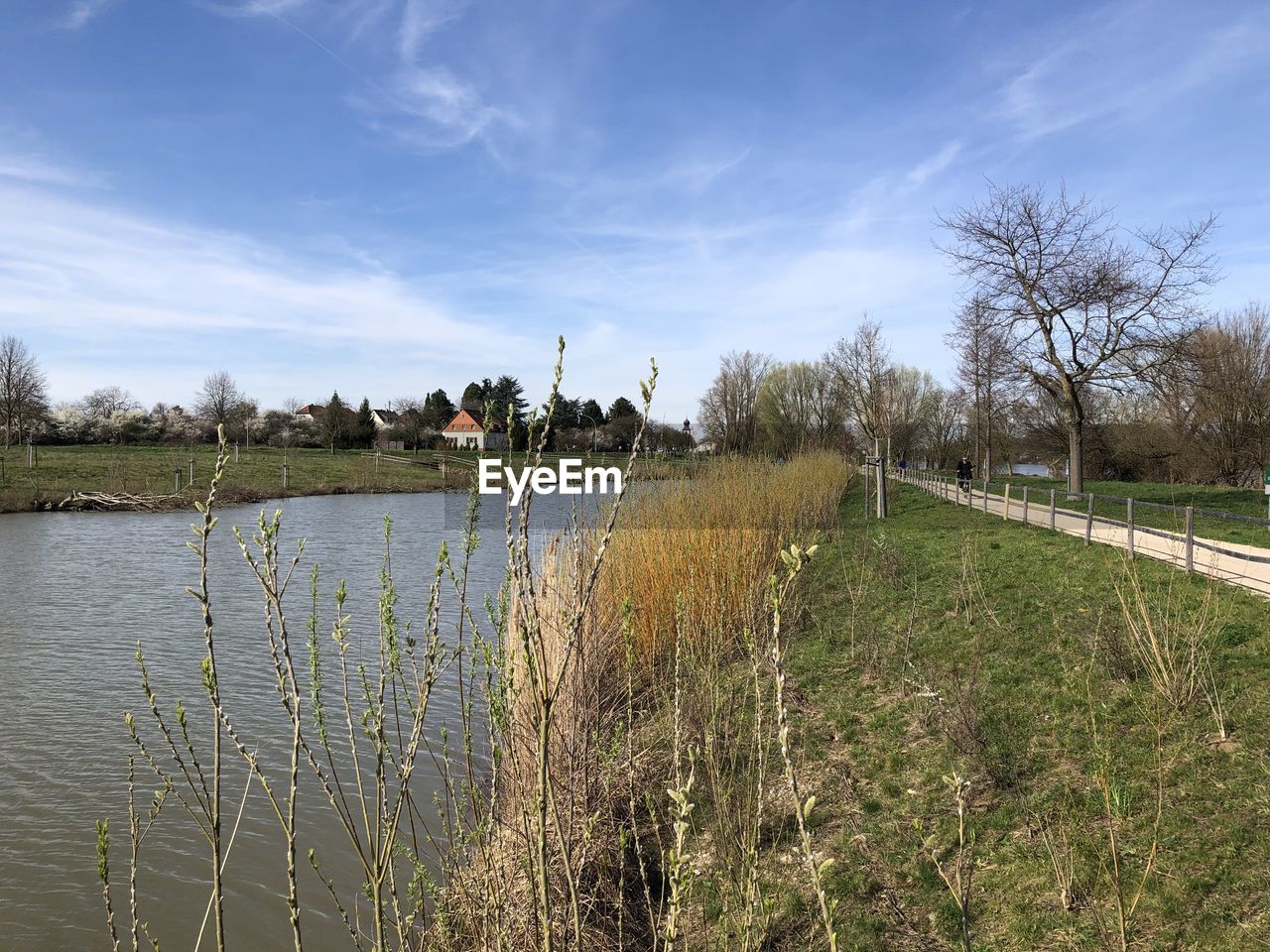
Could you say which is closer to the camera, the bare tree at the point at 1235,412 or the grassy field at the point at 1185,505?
the grassy field at the point at 1185,505

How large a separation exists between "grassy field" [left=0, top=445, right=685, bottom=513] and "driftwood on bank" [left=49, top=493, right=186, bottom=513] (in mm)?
458

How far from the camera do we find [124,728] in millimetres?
7793

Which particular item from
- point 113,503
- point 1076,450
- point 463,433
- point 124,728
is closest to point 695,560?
point 124,728

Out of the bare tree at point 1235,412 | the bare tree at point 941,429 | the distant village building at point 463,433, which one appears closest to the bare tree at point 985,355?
the bare tree at point 1235,412

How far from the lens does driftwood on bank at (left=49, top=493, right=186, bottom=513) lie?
28.8 meters

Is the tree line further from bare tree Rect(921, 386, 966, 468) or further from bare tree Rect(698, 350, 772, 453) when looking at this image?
bare tree Rect(921, 386, 966, 468)

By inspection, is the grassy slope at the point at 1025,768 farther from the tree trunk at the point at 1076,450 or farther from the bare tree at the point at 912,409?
the bare tree at the point at 912,409

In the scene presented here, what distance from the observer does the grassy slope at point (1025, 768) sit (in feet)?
13.5

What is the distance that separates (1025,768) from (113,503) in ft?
104

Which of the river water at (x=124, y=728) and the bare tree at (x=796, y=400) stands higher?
the bare tree at (x=796, y=400)

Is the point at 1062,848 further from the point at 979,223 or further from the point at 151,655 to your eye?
the point at 979,223

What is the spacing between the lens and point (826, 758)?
20.3 ft

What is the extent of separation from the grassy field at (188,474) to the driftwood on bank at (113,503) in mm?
458

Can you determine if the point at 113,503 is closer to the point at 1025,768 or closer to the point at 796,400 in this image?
the point at 1025,768
